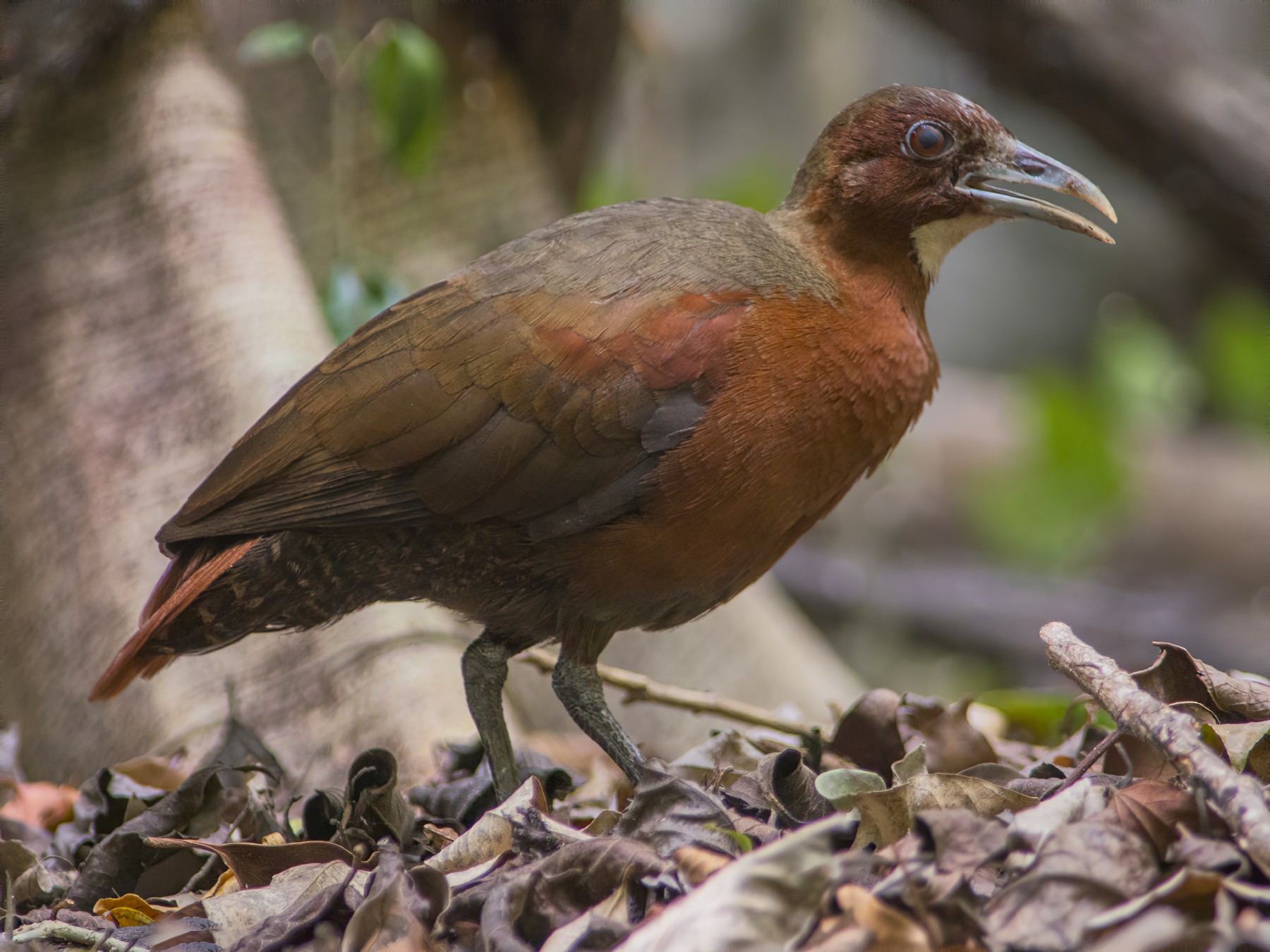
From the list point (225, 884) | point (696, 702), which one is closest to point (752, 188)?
point (696, 702)

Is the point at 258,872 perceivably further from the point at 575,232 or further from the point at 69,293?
the point at 69,293

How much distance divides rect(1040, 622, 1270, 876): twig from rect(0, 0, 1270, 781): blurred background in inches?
94.2

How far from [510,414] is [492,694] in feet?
2.65

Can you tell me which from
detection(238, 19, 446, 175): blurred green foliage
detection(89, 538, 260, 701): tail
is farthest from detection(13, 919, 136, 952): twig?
detection(238, 19, 446, 175): blurred green foliage

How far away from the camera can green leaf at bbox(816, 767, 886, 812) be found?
226 centimetres

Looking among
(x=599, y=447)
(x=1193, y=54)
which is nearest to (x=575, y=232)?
(x=599, y=447)

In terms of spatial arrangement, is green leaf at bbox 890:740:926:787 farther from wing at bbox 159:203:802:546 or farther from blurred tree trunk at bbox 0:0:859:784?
blurred tree trunk at bbox 0:0:859:784

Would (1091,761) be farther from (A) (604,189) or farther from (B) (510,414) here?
(A) (604,189)

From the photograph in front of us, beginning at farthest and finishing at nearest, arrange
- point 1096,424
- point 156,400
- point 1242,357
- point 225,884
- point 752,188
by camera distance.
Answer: point 1242,357 < point 1096,424 < point 752,188 < point 156,400 < point 225,884

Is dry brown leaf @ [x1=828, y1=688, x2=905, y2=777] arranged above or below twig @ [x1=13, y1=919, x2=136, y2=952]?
below

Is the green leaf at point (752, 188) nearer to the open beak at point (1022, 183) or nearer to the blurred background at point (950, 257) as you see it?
the blurred background at point (950, 257)

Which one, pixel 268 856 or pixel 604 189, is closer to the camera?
pixel 268 856

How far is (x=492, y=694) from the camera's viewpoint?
121 inches

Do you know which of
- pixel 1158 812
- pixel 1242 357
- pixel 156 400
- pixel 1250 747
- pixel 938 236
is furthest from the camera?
pixel 1242 357
